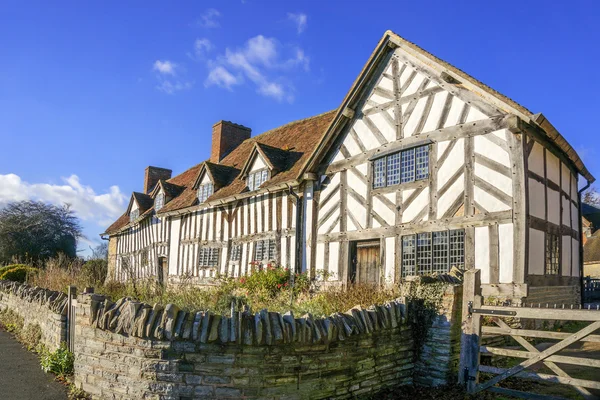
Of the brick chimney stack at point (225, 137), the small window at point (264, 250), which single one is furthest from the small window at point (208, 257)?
the brick chimney stack at point (225, 137)

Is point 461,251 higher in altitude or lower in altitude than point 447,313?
higher

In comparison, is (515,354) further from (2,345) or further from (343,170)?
(2,345)

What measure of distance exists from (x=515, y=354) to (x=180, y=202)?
696 inches

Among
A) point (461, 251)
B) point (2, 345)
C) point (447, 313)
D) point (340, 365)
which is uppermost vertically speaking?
point (461, 251)

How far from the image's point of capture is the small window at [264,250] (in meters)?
16.2

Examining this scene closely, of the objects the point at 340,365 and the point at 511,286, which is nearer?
the point at 340,365

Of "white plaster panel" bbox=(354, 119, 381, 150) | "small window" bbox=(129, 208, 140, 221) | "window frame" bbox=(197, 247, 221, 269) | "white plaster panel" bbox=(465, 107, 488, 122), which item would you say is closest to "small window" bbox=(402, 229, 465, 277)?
"white plaster panel" bbox=(465, 107, 488, 122)

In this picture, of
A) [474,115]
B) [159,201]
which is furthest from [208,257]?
[474,115]

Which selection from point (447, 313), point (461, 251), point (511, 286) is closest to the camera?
point (447, 313)

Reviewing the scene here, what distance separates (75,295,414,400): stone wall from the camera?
18.7ft

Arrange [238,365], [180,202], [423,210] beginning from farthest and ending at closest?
[180,202] → [423,210] → [238,365]

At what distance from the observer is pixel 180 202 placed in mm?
21891

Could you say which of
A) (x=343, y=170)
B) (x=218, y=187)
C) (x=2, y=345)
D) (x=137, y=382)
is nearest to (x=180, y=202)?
(x=218, y=187)

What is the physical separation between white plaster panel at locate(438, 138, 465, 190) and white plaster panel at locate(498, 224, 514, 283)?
1757 mm
